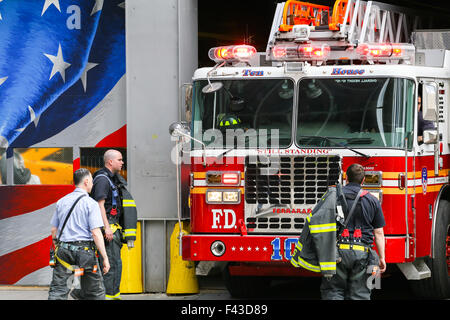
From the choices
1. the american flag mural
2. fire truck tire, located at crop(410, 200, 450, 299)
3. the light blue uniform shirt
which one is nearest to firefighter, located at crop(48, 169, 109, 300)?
the light blue uniform shirt

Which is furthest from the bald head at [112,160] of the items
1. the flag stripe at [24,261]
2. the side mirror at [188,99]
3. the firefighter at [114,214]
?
the flag stripe at [24,261]

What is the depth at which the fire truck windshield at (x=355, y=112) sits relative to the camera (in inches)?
372

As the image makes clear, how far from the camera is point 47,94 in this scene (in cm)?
1254

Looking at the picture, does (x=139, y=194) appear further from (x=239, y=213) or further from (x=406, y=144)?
(x=406, y=144)

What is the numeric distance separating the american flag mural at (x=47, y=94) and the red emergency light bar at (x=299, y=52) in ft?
10.0

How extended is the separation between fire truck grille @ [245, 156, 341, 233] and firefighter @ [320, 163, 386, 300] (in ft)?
5.81

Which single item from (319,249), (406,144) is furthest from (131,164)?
(319,249)

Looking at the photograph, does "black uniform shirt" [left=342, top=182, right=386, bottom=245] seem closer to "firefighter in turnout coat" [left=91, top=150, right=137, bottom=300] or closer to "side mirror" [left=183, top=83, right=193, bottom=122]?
"firefighter in turnout coat" [left=91, top=150, right=137, bottom=300]

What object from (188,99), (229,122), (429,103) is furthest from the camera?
(188,99)

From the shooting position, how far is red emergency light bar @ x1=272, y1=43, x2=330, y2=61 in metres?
9.90

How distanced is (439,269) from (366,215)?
2.79m

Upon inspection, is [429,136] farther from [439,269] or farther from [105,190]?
[105,190]

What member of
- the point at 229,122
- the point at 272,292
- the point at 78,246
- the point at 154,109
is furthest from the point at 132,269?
the point at 78,246

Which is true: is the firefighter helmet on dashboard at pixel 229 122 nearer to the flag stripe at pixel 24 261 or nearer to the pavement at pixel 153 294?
the pavement at pixel 153 294
